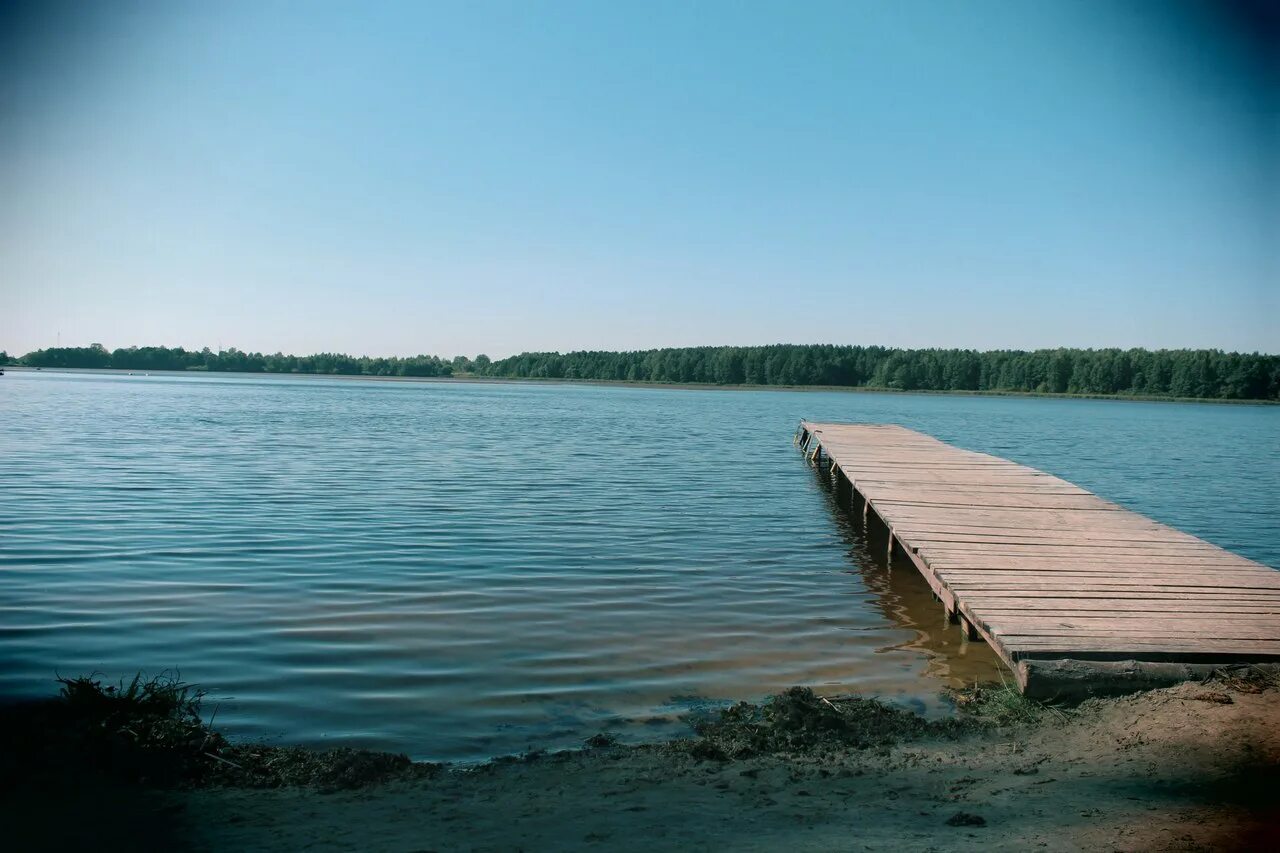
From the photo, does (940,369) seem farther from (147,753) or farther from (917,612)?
(147,753)

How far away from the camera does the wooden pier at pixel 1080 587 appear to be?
4.71 m

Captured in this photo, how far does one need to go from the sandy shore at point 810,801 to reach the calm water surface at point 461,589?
0.82m

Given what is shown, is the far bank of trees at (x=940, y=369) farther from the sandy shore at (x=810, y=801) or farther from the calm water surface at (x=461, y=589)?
the sandy shore at (x=810, y=801)

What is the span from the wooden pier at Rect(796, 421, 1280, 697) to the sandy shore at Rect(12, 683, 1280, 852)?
354mm

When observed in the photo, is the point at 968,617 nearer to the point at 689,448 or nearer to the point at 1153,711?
the point at 1153,711

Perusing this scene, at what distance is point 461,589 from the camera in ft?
26.1

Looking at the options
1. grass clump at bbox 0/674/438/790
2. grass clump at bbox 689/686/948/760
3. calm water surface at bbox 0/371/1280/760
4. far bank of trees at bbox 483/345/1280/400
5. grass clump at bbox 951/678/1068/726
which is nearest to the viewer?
grass clump at bbox 0/674/438/790

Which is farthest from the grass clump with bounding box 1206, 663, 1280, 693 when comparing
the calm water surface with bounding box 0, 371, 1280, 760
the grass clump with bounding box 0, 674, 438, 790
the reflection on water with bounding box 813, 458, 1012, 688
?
the grass clump with bounding box 0, 674, 438, 790

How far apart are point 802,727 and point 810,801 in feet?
3.11

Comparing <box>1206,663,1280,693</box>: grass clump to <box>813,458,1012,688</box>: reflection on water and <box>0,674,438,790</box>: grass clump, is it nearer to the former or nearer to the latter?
<box>813,458,1012,688</box>: reflection on water

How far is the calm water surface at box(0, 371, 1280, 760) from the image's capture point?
5.35m

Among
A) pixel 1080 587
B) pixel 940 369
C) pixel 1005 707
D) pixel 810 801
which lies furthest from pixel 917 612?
pixel 940 369

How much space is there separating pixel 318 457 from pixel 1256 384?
85.9 meters

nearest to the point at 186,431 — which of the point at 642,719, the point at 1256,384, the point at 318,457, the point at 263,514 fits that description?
the point at 318,457
